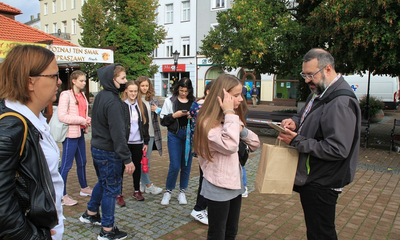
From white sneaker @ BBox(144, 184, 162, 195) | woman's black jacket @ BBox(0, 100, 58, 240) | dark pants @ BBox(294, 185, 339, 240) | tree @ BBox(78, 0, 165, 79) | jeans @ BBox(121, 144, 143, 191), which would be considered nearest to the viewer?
woman's black jacket @ BBox(0, 100, 58, 240)

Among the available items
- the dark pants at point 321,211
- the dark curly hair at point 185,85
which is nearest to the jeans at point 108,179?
the dark curly hair at point 185,85

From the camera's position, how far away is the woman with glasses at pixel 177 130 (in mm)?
4605

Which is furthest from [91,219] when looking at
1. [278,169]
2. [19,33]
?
[19,33]

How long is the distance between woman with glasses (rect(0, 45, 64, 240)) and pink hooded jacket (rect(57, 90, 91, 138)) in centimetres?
317

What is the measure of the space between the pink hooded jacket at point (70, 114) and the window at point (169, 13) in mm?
31812

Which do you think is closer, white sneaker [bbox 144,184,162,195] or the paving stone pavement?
the paving stone pavement

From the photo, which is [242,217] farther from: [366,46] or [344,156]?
[366,46]

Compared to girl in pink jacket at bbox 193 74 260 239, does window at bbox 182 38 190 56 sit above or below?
above

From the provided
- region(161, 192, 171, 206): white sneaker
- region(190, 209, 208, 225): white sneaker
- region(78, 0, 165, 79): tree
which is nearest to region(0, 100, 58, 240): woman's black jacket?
region(190, 209, 208, 225): white sneaker

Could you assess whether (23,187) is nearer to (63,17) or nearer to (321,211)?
(321,211)

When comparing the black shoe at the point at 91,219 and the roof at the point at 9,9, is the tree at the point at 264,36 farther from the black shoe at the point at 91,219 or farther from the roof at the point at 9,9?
the roof at the point at 9,9

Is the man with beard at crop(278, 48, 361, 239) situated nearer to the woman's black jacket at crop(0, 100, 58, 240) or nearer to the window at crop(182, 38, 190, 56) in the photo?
the woman's black jacket at crop(0, 100, 58, 240)

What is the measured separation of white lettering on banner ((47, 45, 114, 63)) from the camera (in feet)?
33.9

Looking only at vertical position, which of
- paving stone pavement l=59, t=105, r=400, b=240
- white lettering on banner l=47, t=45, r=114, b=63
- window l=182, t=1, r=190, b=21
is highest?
window l=182, t=1, r=190, b=21
